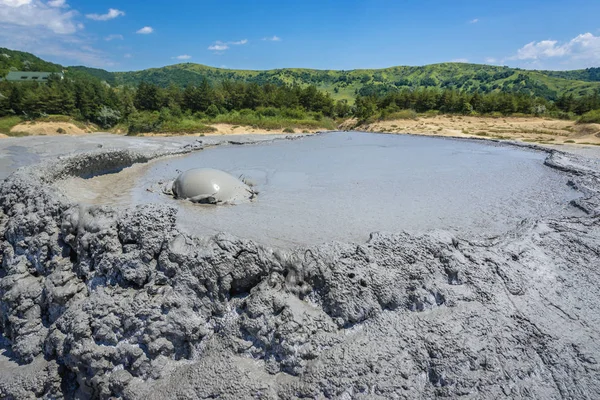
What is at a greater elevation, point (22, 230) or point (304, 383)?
point (22, 230)

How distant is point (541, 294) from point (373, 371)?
270 cm

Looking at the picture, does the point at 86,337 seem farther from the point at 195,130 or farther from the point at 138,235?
the point at 195,130

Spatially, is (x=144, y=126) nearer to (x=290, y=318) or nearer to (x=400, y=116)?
(x=400, y=116)

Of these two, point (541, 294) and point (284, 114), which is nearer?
point (541, 294)

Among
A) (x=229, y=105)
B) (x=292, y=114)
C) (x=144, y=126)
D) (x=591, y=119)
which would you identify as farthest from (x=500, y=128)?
(x=144, y=126)

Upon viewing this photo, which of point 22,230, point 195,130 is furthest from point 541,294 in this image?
point 195,130

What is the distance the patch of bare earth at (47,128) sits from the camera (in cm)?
3038

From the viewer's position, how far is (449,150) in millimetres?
17609

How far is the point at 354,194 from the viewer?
337 inches

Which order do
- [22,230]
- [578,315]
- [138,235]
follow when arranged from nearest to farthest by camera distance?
1. [578,315]
2. [138,235]
3. [22,230]

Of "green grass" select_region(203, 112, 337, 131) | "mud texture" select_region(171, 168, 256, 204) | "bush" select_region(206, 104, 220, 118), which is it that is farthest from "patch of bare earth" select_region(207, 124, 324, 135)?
"mud texture" select_region(171, 168, 256, 204)

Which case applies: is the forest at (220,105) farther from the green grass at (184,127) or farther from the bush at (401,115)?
the bush at (401,115)

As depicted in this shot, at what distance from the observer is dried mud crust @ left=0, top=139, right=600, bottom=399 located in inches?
151

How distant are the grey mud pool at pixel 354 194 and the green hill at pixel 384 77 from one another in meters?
62.8
